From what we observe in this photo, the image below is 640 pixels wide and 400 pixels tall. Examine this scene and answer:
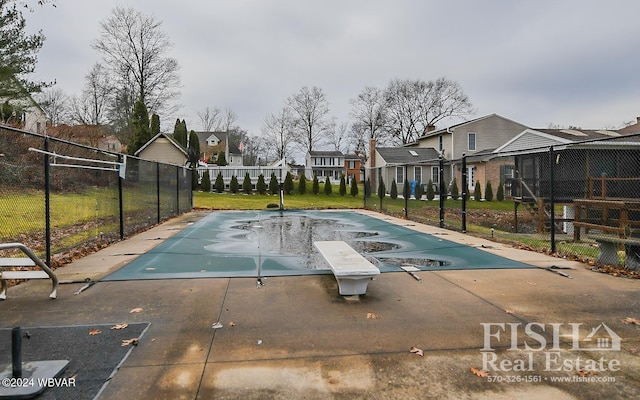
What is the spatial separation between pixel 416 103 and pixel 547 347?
5007 centimetres

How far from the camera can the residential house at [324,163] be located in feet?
187

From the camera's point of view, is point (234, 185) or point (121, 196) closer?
point (121, 196)

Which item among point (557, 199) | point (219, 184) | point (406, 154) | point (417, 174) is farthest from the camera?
point (406, 154)

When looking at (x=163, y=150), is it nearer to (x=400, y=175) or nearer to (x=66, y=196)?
(x=400, y=175)

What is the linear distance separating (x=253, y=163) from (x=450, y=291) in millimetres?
62434

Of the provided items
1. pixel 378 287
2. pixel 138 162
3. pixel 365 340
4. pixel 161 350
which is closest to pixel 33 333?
pixel 161 350

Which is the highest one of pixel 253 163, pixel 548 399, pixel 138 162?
pixel 253 163

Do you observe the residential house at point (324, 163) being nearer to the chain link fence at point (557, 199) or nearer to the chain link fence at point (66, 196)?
the chain link fence at point (557, 199)

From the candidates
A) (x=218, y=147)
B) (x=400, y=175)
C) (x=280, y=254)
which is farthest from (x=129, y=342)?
(x=218, y=147)

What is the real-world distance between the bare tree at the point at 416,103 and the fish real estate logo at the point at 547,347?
47.1 meters

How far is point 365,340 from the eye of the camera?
10.9 feet

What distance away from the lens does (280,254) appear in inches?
289

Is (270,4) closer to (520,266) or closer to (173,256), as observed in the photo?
(173,256)

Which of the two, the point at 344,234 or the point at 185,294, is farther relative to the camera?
the point at 344,234
